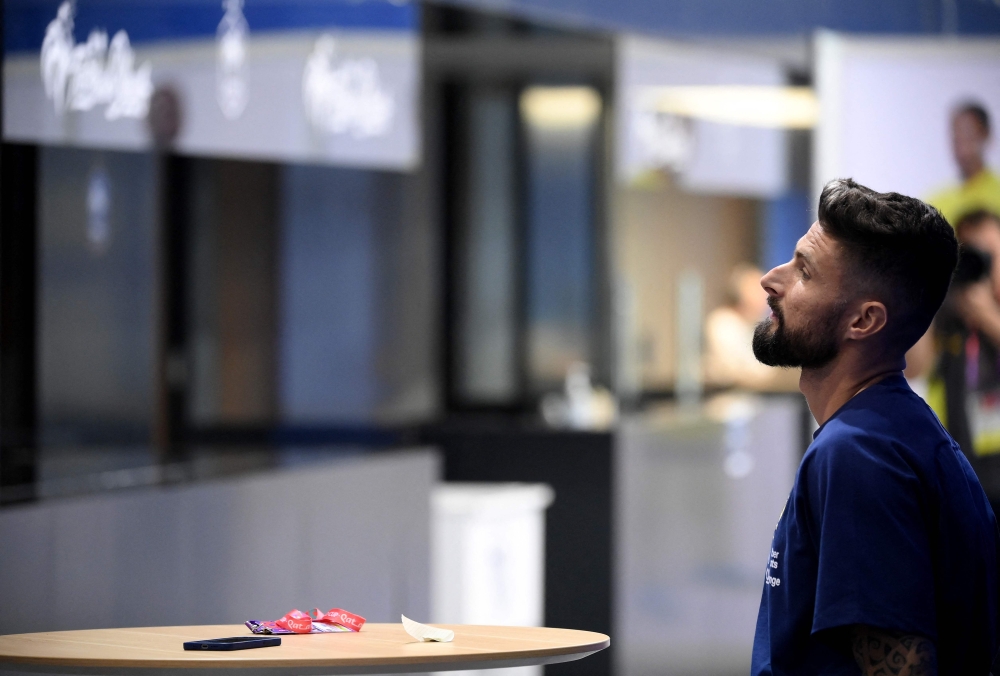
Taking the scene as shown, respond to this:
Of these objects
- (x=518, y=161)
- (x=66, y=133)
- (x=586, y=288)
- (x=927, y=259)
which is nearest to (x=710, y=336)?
(x=586, y=288)

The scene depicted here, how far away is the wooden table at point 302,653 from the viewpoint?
1.71 meters

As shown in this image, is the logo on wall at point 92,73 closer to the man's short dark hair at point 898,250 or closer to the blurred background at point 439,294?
the blurred background at point 439,294

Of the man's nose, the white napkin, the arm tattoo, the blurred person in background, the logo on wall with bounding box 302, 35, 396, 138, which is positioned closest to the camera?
the arm tattoo

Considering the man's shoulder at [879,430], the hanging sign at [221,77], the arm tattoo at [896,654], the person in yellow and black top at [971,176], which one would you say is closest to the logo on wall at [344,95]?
the hanging sign at [221,77]

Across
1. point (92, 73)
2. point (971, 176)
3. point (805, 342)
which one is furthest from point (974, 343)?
point (92, 73)

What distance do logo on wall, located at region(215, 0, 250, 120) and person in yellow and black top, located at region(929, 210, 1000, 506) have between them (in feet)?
7.11

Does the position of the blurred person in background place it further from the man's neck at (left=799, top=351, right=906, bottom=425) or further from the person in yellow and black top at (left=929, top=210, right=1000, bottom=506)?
the man's neck at (left=799, top=351, right=906, bottom=425)

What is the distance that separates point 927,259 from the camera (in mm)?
1645

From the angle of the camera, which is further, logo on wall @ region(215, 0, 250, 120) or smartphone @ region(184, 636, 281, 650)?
logo on wall @ region(215, 0, 250, 120)

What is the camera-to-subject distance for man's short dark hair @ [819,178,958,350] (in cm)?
163

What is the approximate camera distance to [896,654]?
4.99 feet

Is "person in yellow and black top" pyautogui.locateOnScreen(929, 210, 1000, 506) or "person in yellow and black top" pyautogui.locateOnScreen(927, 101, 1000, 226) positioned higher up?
"person in yellow and black top" pyautogui.locateOnScreen(927, 101, 1000, 226)

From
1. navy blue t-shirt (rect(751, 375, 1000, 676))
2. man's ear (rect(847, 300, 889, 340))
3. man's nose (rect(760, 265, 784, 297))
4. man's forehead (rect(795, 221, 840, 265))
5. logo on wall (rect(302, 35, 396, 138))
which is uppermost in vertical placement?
logo on wall (rect(302, 35, 396, 138))

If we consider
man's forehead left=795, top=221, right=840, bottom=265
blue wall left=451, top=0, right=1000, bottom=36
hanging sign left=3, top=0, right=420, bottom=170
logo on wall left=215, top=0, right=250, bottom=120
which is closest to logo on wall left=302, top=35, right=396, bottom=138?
hanging sign left=3, top=0, right=420, bottom=170
